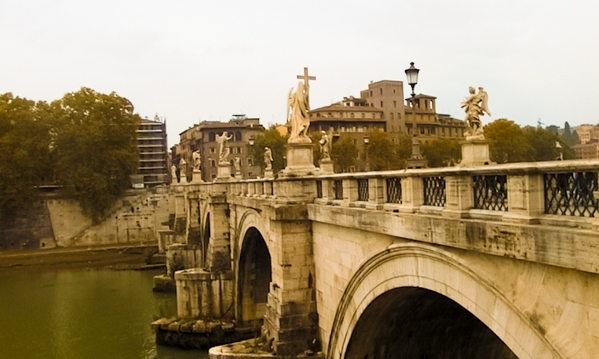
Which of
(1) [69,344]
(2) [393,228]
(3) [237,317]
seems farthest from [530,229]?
(1) [69,344]

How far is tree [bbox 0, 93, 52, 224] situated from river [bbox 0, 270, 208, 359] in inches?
405

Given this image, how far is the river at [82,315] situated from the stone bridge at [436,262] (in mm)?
8632

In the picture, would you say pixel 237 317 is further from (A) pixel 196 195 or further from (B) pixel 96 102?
(B) pixel 96 102

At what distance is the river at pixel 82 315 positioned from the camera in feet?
73.4

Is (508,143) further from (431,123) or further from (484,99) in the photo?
(484,99)

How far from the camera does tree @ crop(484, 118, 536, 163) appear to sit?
44094 millimetres

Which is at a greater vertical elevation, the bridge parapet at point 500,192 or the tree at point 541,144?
the tree at point 541,144

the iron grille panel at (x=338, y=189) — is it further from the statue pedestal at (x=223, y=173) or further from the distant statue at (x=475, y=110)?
the statue pedestal at (x=223, y=173)

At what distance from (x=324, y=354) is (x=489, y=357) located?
12.7ft

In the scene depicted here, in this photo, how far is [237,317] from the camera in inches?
930

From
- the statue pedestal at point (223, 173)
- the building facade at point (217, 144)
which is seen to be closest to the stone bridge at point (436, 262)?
the statue pedestal at point (223, 173)

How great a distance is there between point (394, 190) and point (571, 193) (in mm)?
3929

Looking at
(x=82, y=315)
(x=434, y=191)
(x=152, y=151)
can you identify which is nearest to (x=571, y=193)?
(x=434, y=191)

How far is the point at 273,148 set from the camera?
53281 mm
